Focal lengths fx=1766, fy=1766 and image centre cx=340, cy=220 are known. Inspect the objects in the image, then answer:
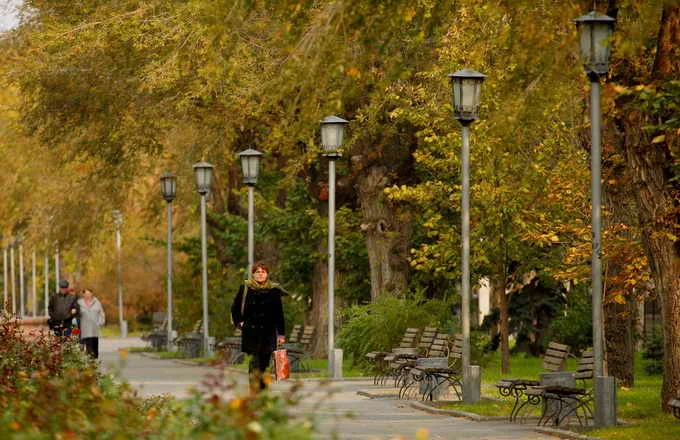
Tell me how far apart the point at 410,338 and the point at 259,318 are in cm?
860

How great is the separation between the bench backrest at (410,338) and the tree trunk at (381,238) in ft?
16.7

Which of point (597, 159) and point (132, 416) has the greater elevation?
point (597, 159)

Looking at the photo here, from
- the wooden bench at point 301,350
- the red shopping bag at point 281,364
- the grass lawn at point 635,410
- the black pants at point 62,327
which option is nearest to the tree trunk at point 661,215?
the grass lawn at point 635,410

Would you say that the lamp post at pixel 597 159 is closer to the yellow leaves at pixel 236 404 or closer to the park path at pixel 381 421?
the park path at pixel 381 421

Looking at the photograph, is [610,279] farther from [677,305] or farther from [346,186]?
[346,186]

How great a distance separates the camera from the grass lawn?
57.5 feet

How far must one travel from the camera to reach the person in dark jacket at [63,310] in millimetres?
32406

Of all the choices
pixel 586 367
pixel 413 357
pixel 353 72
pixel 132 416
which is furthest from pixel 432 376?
pixel 132 416

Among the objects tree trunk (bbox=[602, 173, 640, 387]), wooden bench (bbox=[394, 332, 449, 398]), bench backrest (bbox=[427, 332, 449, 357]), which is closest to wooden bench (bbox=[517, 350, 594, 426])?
wooden bench (bbox=[394, 332, 449, 398])

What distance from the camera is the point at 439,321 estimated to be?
31.7 meters

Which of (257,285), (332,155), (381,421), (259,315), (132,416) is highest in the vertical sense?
(332,155)

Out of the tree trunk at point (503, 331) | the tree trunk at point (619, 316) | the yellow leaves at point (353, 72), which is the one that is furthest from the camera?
the tree trunk at point (503, 331)

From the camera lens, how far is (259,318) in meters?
21.7

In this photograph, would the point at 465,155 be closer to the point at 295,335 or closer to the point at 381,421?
the point at 381,421
